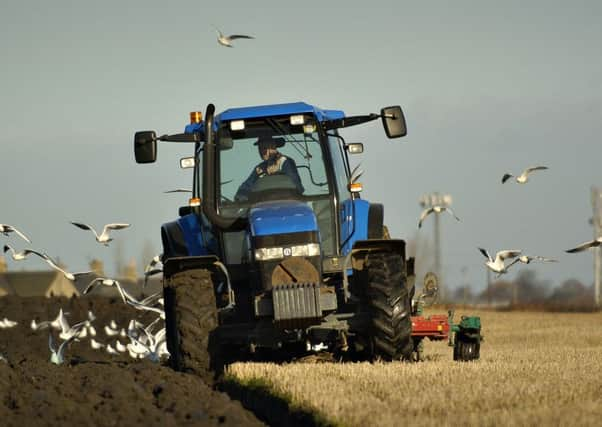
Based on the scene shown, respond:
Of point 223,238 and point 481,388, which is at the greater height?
point 223,238

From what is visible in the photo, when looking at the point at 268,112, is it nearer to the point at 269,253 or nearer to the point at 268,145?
the point at 268,145

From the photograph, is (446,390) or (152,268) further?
(152,268)

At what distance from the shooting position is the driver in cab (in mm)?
13055

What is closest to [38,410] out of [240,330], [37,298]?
[240,330]

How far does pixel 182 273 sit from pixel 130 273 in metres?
81.9

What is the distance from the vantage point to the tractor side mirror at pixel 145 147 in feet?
41.9

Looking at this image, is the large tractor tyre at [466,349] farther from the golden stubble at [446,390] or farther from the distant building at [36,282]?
the distant building at [36,282]

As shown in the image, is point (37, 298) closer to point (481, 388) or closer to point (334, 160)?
point (334, 160)

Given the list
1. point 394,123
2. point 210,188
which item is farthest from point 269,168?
point 394,123

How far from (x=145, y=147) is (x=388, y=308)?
2.71 m

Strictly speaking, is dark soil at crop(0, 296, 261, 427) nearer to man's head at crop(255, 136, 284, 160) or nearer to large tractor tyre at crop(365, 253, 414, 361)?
large tractor tyre at crop(365, 253, 414, 361)

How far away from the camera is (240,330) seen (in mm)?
12500

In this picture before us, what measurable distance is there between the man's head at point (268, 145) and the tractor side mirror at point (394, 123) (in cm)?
113

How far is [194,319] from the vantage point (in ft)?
40.5
